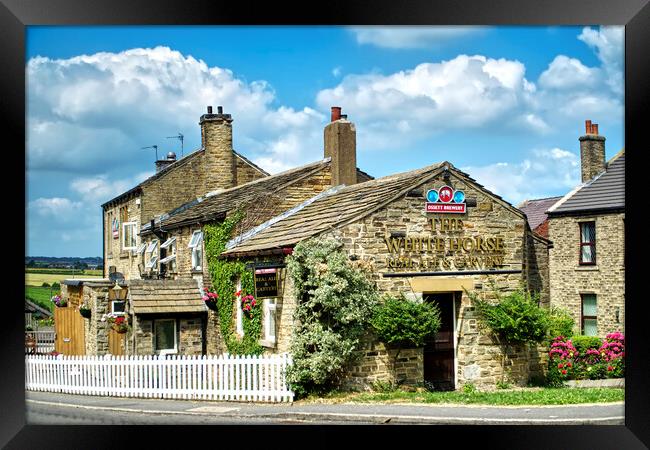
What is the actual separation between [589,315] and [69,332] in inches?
563

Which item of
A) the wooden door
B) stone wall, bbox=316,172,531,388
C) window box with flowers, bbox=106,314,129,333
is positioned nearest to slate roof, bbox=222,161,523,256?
stone wall, bbox=316,172,531,388

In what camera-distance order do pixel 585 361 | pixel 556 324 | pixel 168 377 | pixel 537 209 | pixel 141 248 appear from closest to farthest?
1. pixel 168 377
2. pixel 556 324
3. pixel 585 361
4. pixel 141 248
5. pixel 537 209

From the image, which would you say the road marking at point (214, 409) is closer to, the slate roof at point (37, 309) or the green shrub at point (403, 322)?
the green shrub at point (403, 322)

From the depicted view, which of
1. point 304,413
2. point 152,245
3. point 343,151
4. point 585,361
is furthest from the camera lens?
point 152,245

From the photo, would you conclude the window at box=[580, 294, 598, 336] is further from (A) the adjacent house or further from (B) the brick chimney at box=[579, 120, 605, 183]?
(B) the brick chimney at box=[579, 120, 605, 183]

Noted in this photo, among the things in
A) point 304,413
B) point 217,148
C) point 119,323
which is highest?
point 217,148

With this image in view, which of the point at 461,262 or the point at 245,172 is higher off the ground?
the point at 245,172

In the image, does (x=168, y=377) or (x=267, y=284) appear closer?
(x=267, y=284)

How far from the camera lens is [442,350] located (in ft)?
53.5

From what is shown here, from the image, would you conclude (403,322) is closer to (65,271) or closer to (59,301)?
(65,271)

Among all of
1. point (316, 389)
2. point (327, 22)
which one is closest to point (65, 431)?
point (316, 389)

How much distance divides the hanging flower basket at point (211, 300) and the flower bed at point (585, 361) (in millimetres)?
7542

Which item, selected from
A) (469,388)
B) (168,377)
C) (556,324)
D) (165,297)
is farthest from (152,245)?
(556,324)
